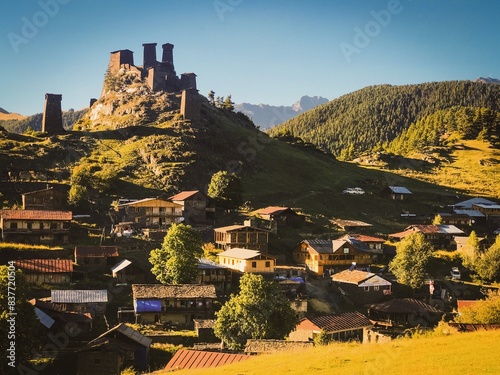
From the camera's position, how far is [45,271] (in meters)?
58.9

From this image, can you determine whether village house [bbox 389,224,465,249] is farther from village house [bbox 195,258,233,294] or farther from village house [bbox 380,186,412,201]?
village house [bbox 195,258,233,294]

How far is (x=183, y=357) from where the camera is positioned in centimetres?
3809

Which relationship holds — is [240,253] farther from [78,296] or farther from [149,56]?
[149,56]

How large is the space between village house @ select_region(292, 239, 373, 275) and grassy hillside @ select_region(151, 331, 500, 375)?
124 feet

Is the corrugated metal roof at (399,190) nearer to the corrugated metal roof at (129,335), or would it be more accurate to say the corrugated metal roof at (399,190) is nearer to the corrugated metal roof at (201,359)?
the corrugated metal roof at (129,335)

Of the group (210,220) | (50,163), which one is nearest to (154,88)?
(50,163)

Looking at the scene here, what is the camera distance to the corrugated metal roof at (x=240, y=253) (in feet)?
216

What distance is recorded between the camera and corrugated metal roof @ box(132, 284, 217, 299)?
56.2 metres

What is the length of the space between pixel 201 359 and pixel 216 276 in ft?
89.1

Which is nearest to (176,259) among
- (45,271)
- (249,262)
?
(249,262)

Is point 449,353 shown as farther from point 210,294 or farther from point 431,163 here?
point 431,163

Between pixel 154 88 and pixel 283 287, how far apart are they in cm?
9249

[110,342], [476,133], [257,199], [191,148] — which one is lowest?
[110,342]

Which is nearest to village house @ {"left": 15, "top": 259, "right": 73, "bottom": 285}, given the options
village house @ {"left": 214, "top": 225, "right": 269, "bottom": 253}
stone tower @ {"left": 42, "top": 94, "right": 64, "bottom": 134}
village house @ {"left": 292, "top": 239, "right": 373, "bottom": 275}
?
village house @ {"left": 214, "top": 225, "right": 269, "bottom": 253}
